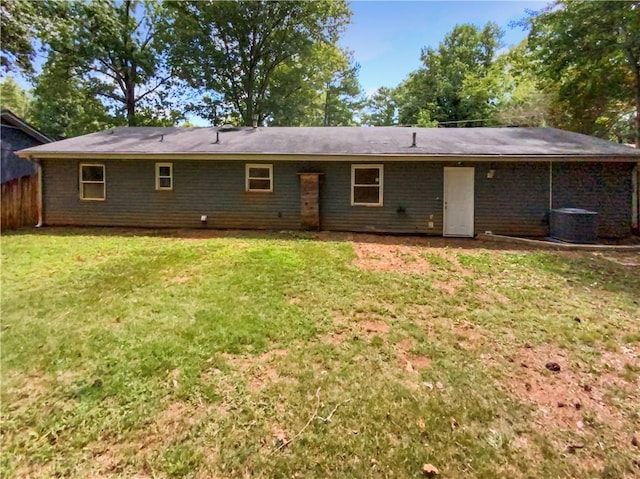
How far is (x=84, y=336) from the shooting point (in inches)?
139

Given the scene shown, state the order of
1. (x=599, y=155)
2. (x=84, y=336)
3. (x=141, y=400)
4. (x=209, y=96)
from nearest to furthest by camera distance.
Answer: (x=141, y=400), (x=84, y=336), (x=599, y=155), (x=209, y=96)

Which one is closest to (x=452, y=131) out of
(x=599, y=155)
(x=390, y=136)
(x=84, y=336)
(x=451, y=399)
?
(x=390, y=136)

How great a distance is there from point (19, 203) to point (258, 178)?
6.96 metres

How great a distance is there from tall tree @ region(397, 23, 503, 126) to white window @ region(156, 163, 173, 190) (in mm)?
19883

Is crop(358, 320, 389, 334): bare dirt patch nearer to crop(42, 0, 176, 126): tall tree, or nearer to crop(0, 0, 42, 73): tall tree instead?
crop(0, 0, 42, 73): tall tree

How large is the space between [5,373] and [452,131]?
1242 cm

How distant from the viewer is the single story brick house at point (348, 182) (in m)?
9.22

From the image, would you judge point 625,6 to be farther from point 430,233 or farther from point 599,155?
point 430,233

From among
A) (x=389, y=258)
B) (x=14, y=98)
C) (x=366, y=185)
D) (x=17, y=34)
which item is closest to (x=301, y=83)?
(x=17, y=34)

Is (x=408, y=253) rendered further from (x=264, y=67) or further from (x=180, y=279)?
(x=264, y=67)

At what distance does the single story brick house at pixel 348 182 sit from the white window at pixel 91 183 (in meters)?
0.03

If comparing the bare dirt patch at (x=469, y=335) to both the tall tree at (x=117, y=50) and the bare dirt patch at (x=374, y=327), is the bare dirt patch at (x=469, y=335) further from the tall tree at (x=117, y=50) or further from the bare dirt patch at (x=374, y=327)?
the tall tree at (x=117, y=50)

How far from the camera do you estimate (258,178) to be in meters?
10.2

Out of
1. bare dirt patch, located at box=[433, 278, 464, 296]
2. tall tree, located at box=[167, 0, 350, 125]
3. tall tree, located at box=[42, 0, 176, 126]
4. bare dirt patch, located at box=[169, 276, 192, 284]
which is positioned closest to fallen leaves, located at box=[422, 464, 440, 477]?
bare dirt patch, located at box=[433, 278, 464, 296]
